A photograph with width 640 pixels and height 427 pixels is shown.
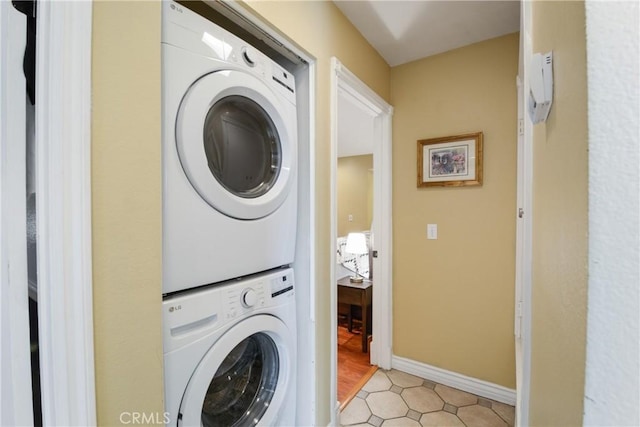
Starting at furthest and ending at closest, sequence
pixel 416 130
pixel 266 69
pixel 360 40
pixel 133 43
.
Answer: pixel 416 130 < pixel 360 40 < pixel 266 69 < pixel 133 43

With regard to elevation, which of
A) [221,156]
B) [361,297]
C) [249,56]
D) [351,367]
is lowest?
[351,367]

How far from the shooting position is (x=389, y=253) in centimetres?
214

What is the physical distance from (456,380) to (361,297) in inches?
35.5

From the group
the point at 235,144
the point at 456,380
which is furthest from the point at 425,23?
the point at 456,380

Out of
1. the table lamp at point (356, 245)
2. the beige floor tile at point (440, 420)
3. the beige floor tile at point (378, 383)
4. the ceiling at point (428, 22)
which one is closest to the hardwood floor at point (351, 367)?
the beige floor tile at point (378, 383)

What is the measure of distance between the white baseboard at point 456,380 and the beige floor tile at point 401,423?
0.49 m

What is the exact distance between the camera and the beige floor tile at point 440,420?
1.58 metres

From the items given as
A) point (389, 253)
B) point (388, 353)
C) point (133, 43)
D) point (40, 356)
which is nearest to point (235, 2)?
point (133, 43)

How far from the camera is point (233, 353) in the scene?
3.36ft

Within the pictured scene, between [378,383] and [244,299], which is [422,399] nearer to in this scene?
[378,383]

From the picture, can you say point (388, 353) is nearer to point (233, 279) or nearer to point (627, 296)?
point (233, 279)

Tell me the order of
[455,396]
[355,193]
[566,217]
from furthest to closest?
[355,193] → [455,396] → [566,217]

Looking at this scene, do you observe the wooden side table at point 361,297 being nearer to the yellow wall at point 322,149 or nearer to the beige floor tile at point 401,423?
the beige floor tile at point 401,423

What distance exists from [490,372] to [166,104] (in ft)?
7.69
